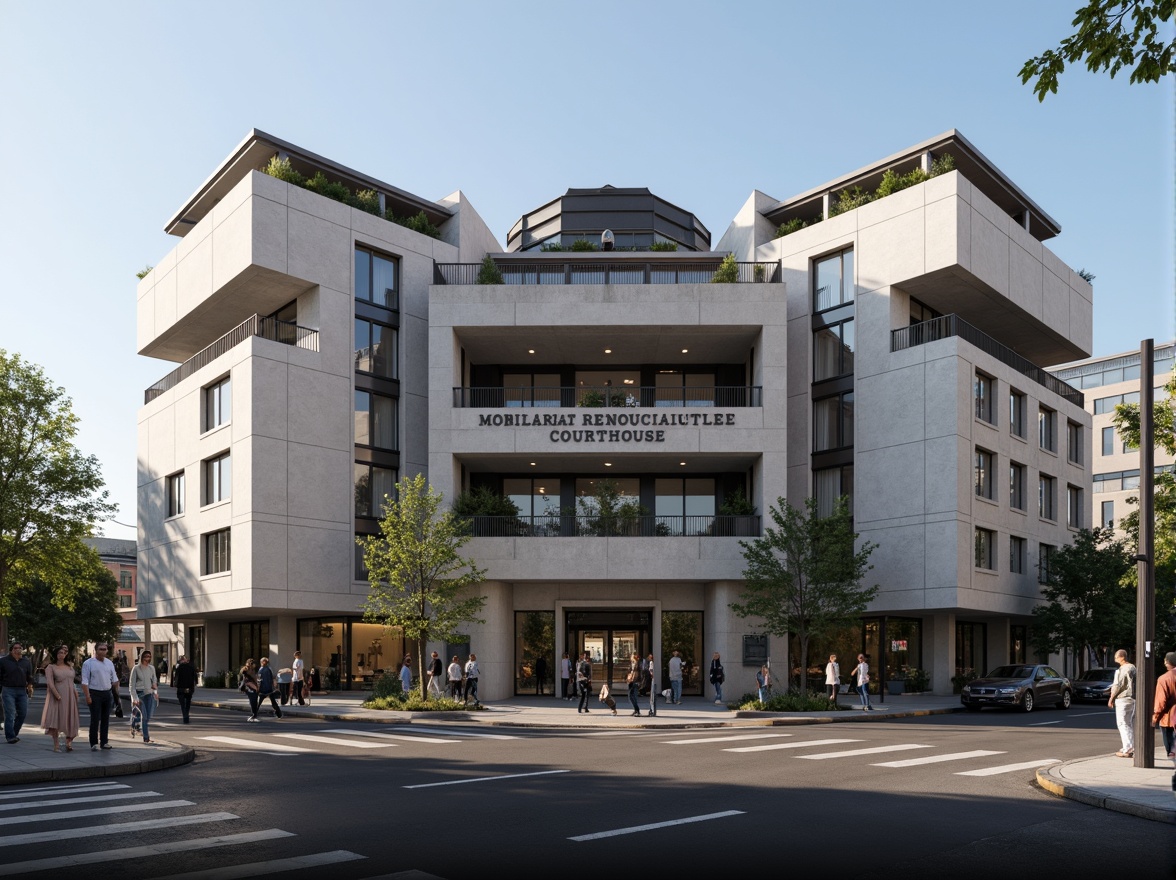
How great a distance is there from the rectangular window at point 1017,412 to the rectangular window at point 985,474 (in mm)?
2697

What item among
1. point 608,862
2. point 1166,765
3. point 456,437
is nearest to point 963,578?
point 456,437

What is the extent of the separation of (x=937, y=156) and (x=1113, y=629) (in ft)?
64.2

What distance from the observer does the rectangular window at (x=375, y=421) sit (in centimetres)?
4156

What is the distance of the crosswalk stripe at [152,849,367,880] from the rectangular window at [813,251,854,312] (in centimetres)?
3568

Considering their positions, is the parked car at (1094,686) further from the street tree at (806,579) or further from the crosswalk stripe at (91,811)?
the crosswalk stripe at (91,811)

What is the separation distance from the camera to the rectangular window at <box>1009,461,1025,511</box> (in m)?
43.2

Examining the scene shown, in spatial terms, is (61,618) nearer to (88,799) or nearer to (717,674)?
(717,674)

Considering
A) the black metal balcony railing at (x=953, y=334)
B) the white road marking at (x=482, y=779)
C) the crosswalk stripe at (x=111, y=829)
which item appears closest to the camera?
the crosswalk stripe at (x=111, y=829)

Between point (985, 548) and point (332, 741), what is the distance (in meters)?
27.6

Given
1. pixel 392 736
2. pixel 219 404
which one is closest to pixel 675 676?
pixel 392 736

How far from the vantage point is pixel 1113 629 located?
1679 inches

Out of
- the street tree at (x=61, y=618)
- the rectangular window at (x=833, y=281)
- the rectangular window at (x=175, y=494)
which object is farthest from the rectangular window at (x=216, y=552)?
the street tree at (x=61, y=618)

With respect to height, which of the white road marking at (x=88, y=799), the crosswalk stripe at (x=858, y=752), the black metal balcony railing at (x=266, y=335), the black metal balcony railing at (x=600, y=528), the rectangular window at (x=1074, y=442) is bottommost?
the crosswalk stripe at (x=858, y=752)

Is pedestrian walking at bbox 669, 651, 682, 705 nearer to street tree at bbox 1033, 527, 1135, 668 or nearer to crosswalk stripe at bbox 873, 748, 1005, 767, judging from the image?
crosswalk stripe at bbox 873, 748, 1005, 767
